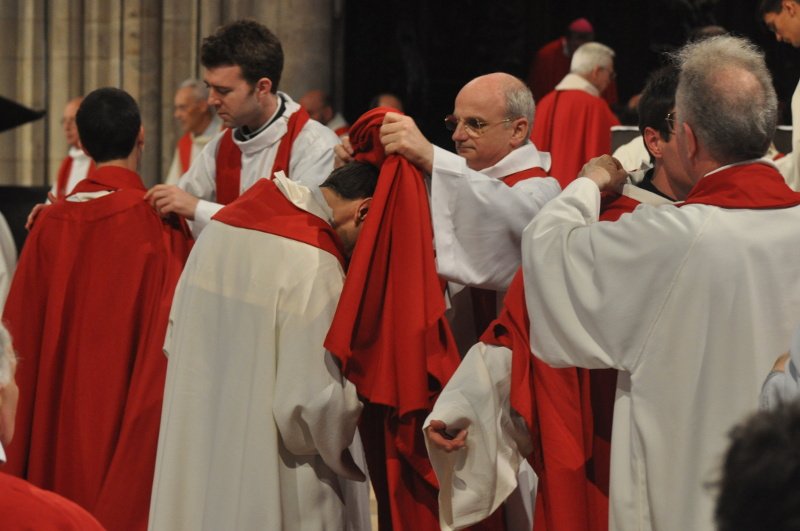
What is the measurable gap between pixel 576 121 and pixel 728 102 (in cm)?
488

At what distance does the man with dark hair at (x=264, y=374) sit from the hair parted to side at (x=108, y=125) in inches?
41.9

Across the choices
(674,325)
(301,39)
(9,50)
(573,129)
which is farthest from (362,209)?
(9,50)

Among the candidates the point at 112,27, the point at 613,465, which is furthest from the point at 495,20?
the point at 613,465

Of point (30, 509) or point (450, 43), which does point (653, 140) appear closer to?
point (30, 509)

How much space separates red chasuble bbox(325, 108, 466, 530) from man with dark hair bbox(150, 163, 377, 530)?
0.39 feet

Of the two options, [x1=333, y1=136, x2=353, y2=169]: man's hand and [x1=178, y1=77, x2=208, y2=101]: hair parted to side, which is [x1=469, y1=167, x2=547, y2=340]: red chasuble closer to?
[x1=333, y1=136, x2=353, y2=169]: man's hand

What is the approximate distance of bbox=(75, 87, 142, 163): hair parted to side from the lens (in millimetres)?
4969

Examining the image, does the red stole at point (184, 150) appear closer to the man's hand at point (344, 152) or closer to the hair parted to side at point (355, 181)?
the man's hand at point (344, 152)

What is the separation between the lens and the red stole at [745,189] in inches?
126

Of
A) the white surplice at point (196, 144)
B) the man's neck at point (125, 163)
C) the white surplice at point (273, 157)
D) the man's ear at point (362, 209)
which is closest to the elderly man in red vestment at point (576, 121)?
the white surplice at point (196, 144)

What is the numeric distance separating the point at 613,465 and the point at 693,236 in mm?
Result: 575

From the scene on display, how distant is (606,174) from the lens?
3605mm

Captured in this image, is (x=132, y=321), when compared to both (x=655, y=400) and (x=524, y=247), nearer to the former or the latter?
(x=524, y=247)

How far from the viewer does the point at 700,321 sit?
3.21m
